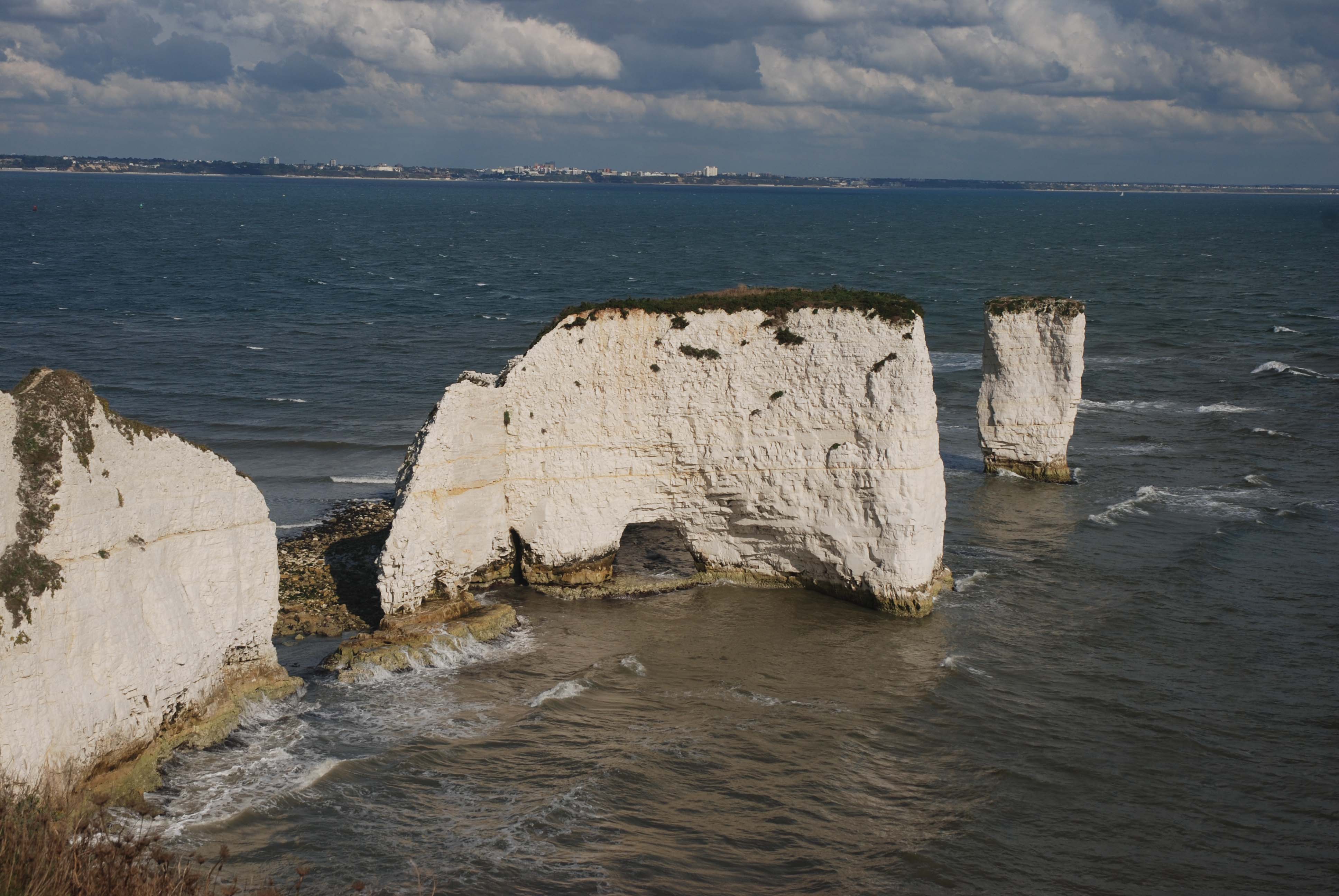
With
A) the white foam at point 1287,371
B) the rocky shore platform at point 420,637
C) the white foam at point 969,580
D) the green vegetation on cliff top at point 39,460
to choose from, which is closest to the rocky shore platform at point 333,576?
the rocky shore platform at point 420,637

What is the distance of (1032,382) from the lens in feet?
124

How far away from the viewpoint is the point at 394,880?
50.2ft

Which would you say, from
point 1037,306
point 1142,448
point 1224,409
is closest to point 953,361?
point 1224,409

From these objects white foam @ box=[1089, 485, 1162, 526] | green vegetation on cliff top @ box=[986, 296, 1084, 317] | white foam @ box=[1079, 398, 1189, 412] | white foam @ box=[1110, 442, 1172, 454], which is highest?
green vegetation on cliff top @ box=[986, 296, 1084, 317]

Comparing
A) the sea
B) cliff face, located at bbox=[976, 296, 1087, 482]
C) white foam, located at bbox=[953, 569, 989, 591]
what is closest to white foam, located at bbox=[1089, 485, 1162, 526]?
the sea

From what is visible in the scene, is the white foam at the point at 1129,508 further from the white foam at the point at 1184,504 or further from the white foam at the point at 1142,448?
the white foam at the point at 1142,448

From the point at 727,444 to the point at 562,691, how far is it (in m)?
7.97

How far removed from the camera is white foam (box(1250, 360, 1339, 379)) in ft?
179

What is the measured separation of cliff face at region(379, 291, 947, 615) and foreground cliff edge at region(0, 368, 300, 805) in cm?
653

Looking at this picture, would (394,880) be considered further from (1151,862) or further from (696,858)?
(1151,862)

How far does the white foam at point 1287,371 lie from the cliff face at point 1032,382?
2409 centimetres

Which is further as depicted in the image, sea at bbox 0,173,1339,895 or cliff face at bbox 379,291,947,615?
cliff face at bbox 379,291,947,615

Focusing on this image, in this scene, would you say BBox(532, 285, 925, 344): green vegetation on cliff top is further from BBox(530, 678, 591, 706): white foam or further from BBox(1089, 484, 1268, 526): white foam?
BBox(1089, 484, 1268, 526): white foam

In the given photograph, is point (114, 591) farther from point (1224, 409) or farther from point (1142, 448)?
point (1224, 409)
